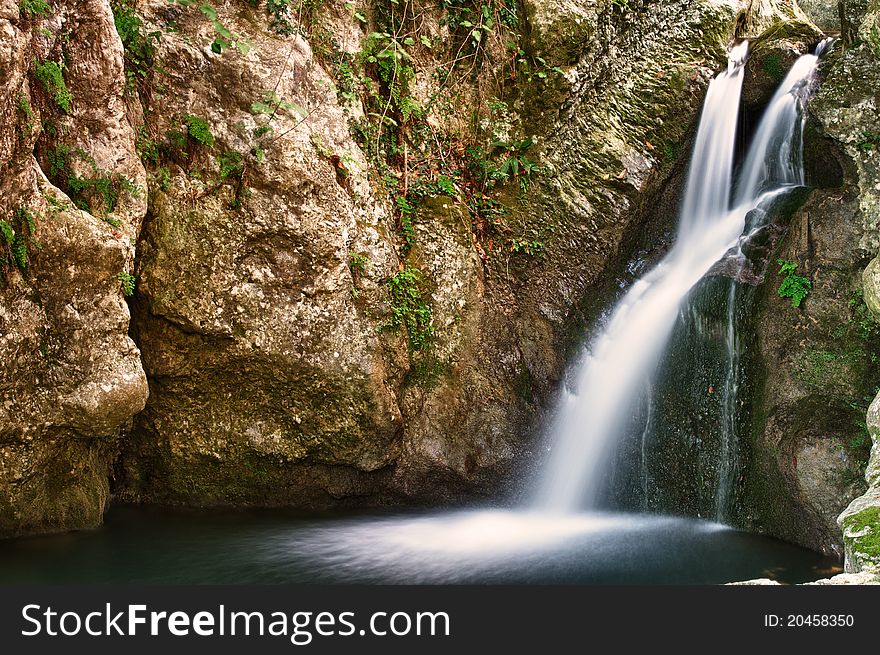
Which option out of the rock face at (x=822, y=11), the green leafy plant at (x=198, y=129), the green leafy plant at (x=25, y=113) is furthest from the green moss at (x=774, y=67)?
the rock face at (x=822, y=11)

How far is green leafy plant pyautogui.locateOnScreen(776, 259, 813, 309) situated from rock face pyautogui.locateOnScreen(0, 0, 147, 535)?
5680 millimetres

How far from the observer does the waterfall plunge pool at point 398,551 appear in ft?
17.1

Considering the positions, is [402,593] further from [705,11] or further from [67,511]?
[705,11]

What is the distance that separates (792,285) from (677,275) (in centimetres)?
117

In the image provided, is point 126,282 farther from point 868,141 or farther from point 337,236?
point 868,141

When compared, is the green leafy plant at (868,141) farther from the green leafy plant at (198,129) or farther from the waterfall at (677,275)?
the green leafy plant at (198,129)

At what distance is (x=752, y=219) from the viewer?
695cm

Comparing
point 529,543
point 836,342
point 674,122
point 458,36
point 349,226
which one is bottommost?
point 529,543

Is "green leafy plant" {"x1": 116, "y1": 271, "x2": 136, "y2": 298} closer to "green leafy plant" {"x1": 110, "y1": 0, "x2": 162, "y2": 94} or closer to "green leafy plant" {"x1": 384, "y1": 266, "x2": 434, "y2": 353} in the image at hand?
"green leafy plant" {"x1": 110, "y1": 0, "x2": 162, "y2": 94}

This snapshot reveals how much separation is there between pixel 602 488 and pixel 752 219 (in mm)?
3076

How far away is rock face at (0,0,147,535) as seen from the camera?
502 centimetres

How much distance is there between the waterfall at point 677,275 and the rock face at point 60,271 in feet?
13.6

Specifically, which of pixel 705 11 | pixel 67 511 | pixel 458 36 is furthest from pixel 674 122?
pixel 67 511

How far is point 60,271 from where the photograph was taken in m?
5.18
